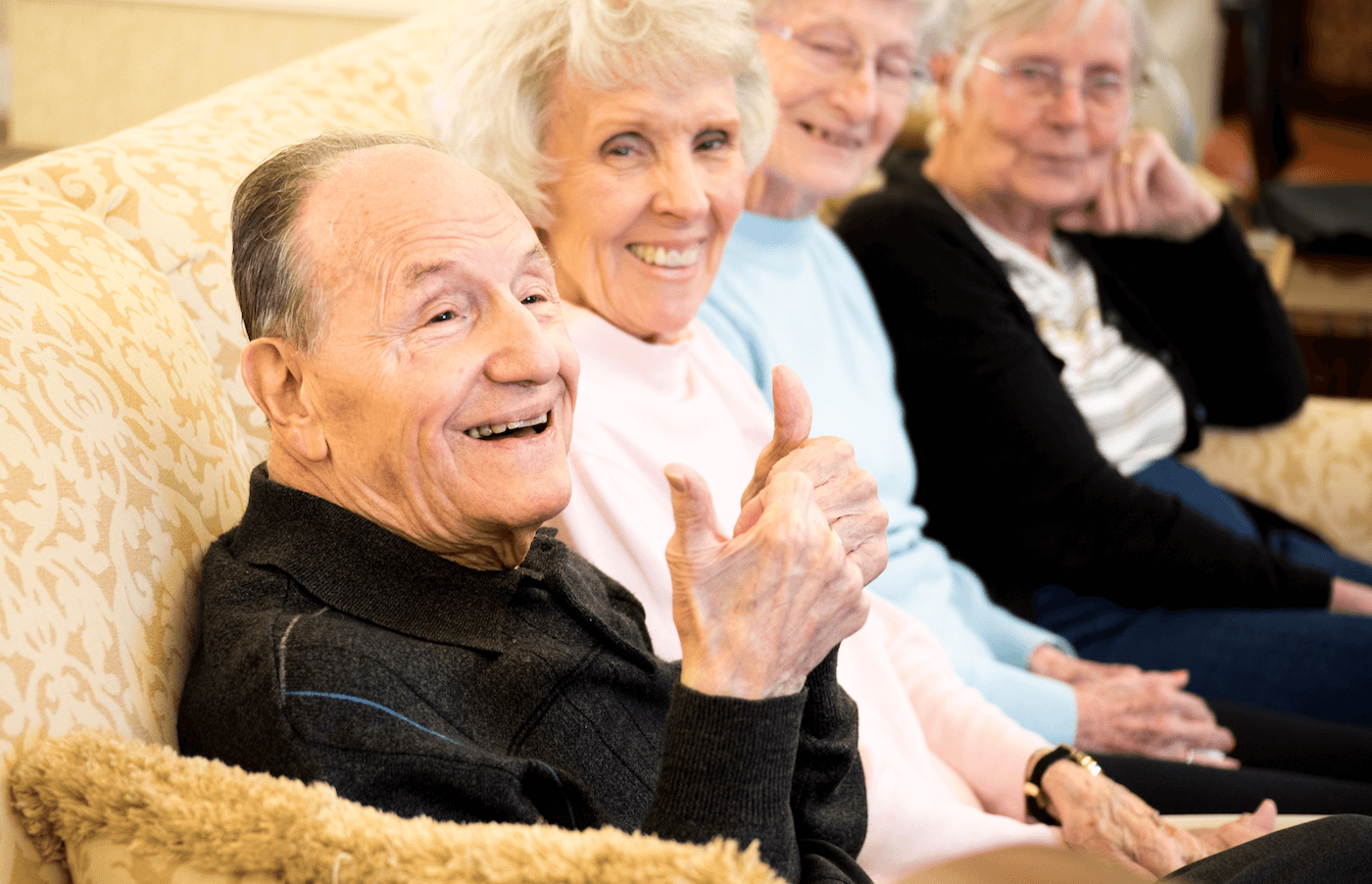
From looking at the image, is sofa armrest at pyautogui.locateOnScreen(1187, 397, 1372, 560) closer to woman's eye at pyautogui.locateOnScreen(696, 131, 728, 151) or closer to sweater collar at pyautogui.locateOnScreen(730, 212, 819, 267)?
sweater collar at pyautogui.locateOnScreen(730, 212, 819, 267)

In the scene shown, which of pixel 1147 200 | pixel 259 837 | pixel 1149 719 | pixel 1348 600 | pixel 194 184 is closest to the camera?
pixel 259 837

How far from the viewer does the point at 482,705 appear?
2.79 feet

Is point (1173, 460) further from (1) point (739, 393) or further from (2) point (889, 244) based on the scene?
(1) point (739, 393)

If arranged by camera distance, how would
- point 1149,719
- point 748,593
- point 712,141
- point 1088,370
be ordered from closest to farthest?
point 748,593 < point 712,141 < point 1149,719 < point 1088,370

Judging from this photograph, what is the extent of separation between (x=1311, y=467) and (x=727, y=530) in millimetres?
1483

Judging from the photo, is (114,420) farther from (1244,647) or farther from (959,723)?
(1244,647)

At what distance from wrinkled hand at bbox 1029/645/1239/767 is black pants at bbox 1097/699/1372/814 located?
69 millimetres

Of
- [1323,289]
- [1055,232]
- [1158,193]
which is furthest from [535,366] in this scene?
[1323,289]

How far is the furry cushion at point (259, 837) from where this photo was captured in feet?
2.06

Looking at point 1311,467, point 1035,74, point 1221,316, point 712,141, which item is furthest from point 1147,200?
point 712,141

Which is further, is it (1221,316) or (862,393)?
(1221,316)

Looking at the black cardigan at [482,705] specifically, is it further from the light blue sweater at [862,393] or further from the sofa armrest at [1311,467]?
the sofa armrest at [1311,467]

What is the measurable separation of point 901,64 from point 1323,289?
1966 mm

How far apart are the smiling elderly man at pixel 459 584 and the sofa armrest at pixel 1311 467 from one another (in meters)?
1.57
